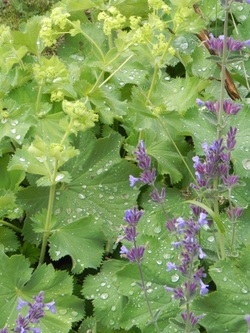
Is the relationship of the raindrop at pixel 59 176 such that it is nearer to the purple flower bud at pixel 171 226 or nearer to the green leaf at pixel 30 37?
the purple flower bud at pixel 171 226

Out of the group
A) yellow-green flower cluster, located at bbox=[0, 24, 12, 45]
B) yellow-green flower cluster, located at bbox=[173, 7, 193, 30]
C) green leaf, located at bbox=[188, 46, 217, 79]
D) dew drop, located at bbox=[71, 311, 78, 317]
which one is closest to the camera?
dew drop, located at bbox=[71, 311, 78, 317]

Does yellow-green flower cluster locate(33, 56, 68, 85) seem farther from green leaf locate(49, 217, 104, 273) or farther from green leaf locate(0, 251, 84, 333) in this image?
green leaf locate(0, 251, 84, 333)

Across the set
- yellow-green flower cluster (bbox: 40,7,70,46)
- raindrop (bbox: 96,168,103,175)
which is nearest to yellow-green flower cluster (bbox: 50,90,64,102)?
yellow-green flower cluster (bbox: 40,7,70,46)

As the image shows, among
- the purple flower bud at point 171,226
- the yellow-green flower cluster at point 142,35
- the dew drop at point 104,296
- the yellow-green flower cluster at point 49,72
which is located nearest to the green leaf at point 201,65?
the yellow-green flower cluster at point 142,35

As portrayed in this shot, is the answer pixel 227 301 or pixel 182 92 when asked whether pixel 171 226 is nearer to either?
pixel 227 301

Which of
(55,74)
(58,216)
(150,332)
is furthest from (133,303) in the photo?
(55,74)
